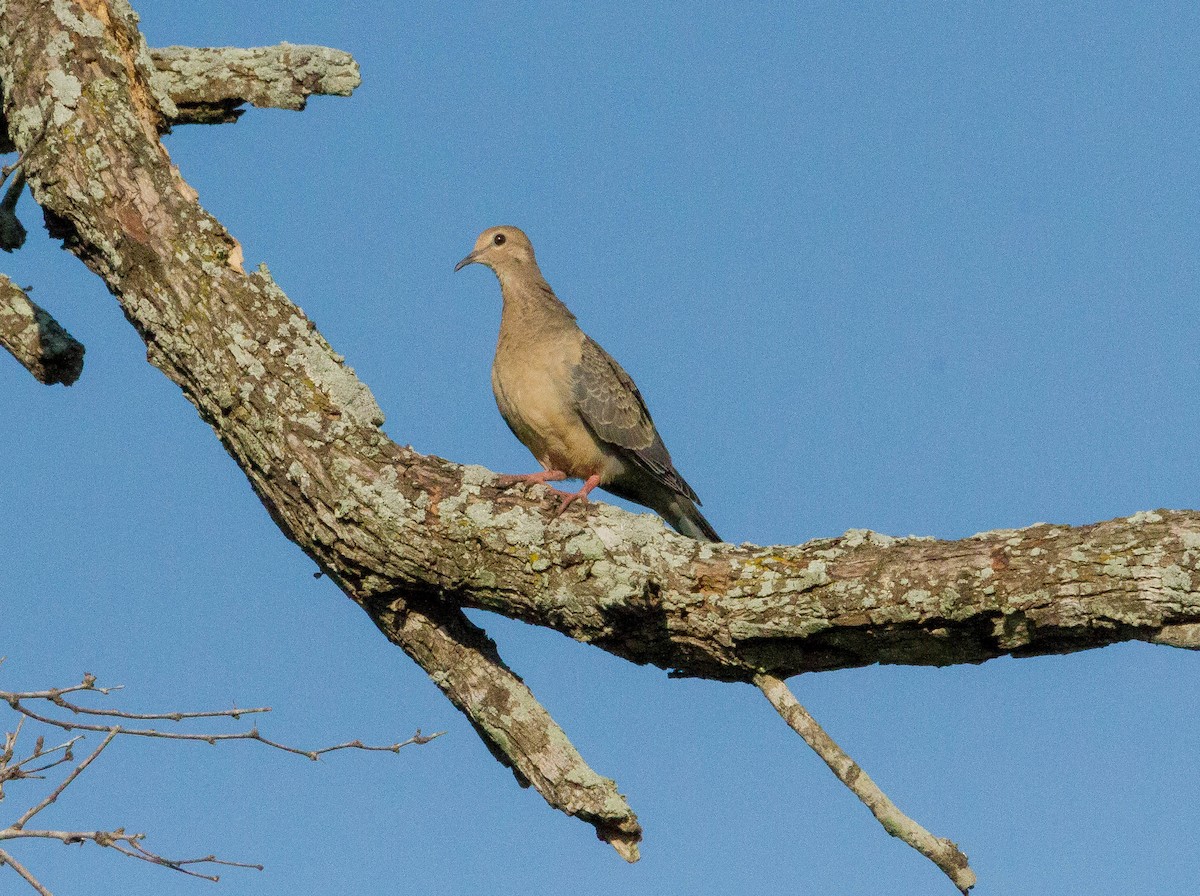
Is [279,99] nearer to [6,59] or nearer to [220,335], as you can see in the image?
[6,59]

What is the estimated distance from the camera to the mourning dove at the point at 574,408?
269 inches

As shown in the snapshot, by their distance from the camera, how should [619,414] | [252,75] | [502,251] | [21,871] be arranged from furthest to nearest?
[502,251], [619,414], [252,75], [21,871]

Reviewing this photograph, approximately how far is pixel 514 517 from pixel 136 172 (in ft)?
6.11

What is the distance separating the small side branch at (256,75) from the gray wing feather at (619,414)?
2046mm

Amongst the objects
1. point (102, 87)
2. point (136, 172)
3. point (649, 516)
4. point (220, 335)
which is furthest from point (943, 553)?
point (102, 87)

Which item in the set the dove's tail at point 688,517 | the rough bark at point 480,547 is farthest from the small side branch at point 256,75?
the dove's tail at point 688,517

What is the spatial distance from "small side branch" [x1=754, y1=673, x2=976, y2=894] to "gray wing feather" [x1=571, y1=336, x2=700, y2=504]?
2973 mm

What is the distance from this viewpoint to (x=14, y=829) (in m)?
3.48

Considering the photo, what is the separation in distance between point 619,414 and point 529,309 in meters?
0.86

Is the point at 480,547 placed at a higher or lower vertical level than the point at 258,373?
lower

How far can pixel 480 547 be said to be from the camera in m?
4.27

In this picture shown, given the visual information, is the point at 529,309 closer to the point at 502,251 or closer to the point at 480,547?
the point at 502,251

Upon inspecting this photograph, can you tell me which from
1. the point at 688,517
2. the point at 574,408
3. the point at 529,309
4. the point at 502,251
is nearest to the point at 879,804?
the point at 574,408

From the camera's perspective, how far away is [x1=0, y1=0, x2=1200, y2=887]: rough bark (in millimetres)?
3748
